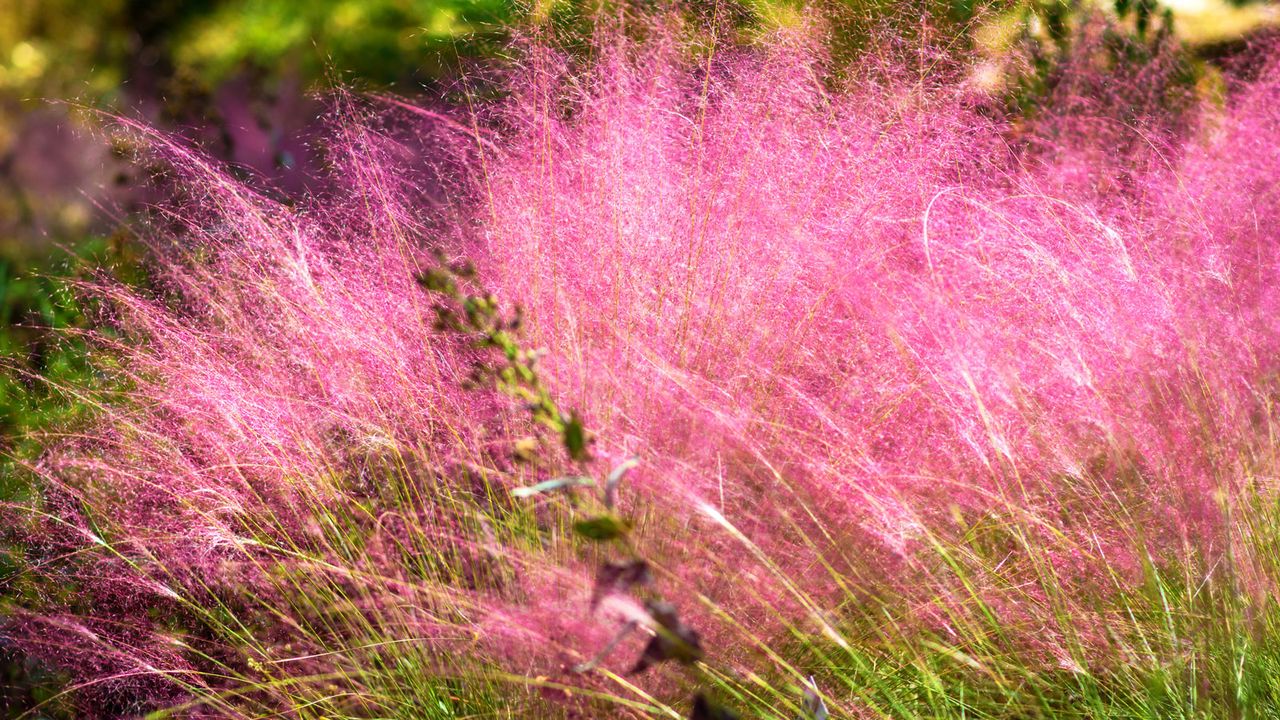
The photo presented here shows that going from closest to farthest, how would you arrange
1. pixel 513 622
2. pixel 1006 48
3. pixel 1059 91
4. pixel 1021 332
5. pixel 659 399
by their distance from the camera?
pixel 513 622 < pixel 659 399 < pixel 1021 332 < pixel 1006 48 < pixel 1059 91

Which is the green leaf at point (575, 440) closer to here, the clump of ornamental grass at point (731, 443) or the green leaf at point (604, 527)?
the green leaf at point (604, 527)

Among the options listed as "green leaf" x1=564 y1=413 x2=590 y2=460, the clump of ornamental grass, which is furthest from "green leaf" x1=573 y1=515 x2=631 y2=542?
the clump of ornamental grass

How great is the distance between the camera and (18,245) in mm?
5117

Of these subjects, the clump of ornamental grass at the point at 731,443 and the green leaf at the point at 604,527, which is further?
the clump of ornamental grass at the point at 731,443

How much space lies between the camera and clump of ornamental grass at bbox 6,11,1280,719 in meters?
1.57

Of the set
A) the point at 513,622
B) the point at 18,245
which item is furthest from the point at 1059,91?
the point at 18,245

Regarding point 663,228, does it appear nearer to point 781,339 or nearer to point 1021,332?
point 781,339

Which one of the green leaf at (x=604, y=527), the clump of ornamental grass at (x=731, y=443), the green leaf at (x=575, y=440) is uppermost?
the green leaf at (x=575, y=440)

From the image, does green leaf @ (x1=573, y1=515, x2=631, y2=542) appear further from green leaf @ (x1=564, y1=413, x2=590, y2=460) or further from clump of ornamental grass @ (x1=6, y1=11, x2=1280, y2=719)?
clump of ornamental grass @ (x1=6, y1=11, x2=1280, y2=719)

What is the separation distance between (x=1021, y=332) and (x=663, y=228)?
677mm

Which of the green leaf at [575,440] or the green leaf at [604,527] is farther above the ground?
the green leaf at [575,440]

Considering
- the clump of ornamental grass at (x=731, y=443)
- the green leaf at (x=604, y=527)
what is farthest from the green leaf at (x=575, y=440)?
the clump of ornamental grass at (x=731, y=443)

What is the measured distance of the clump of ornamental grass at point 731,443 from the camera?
5.15 ft

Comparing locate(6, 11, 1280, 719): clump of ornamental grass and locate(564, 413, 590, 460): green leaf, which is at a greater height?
locate(564, 413, 590, 460): green leaf
